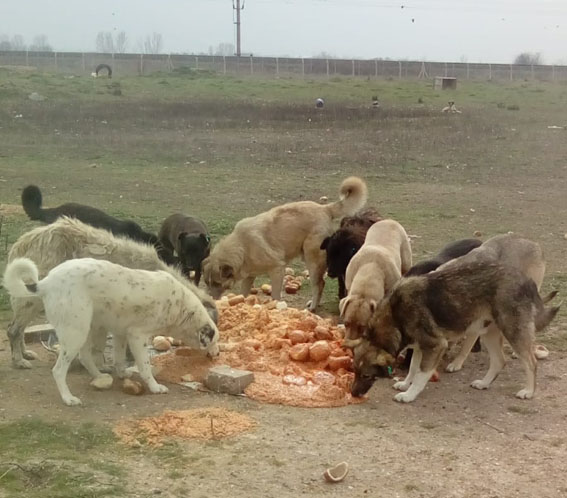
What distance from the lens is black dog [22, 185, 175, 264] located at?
32.1 feet

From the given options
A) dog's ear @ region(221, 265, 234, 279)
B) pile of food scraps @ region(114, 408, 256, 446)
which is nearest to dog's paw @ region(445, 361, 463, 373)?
pile of food scraps @ region(114, 408, 256, 446)

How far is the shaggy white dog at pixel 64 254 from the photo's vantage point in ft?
24.9

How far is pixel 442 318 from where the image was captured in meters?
7.29

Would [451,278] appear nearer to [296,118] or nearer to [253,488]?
[253,488]

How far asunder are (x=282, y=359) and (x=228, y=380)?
839 millimetres

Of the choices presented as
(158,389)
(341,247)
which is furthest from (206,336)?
(341,247)

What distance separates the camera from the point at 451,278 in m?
7.34

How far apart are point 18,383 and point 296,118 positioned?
25711mm

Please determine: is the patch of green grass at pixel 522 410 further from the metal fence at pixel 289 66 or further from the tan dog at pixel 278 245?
the metal fence at pixel 289 66

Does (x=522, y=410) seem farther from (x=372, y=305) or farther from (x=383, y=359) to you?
(x=372, y=305)

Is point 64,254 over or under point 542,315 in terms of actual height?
over

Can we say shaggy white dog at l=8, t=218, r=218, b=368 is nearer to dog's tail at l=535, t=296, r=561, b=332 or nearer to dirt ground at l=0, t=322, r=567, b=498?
dirt ground at l=0, t=322, r=567, b=498

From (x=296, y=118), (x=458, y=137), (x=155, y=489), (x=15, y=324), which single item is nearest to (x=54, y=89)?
(x=296, y=118)

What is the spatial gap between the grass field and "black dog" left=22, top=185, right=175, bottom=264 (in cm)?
110
